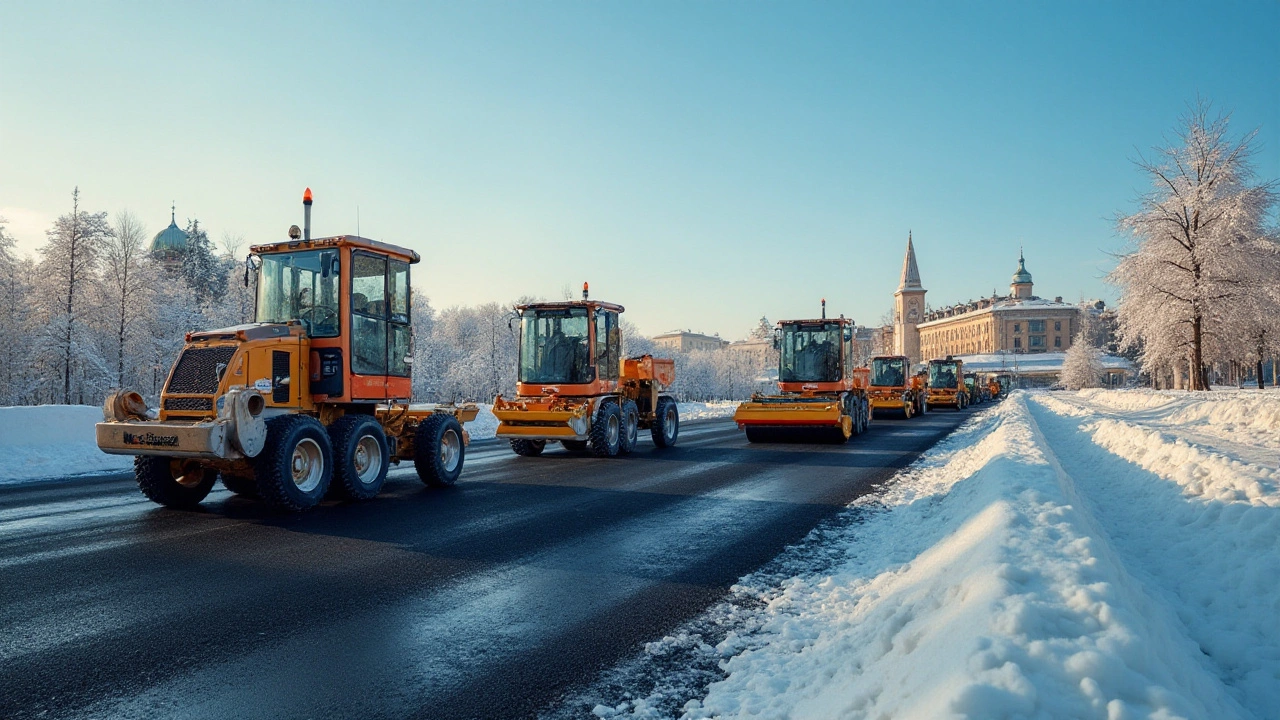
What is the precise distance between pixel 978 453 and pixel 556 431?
7.82 meters

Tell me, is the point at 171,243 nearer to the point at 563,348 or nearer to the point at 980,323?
the point at 563,348

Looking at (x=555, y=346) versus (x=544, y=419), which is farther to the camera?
(x=555, y=346)

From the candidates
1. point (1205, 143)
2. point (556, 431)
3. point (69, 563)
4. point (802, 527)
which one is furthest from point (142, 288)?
point (1205, 143)

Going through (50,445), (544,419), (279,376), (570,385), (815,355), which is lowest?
(50,445)

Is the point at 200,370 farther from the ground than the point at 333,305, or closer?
closer

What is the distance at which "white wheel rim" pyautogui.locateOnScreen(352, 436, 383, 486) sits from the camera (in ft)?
31.3

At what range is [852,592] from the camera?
5.28 m

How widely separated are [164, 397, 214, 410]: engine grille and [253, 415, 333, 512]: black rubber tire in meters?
0.64

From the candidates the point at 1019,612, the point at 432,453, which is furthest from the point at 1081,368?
the point at 1019,612

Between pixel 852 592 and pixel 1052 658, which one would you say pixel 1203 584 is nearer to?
pixel 852 592

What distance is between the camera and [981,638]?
9.77 ft

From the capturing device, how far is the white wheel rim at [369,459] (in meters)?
9.53

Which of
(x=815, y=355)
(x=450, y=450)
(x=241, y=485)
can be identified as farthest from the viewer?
(x=815, y=355)

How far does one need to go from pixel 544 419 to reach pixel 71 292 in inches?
1482
